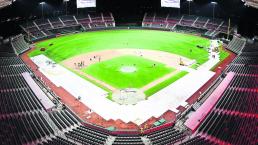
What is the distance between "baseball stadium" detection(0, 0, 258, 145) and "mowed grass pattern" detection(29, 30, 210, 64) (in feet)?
0.99

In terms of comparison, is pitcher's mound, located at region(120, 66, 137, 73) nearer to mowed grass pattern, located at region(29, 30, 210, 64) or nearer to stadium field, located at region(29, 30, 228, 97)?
stadium field, located at region(29, 30, 228, 97)

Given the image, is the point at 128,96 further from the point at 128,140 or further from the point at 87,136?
the point at 87,136

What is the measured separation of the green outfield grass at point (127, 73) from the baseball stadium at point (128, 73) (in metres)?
0.22

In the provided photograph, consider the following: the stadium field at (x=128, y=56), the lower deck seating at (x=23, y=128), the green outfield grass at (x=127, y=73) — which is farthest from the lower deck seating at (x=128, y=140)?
the green outfield grass at (x=127, y=73)

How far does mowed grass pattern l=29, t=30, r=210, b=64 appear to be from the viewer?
238ft

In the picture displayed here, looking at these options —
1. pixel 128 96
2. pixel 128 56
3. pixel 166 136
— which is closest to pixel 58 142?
pixel 166 136

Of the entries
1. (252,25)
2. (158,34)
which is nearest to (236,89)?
(252,25)

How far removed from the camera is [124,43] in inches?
3187

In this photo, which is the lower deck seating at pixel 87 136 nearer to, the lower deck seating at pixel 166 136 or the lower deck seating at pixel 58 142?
the lower deck seating at pixel 58 142

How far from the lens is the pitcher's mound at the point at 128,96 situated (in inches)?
1899

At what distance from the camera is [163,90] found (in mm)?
52062

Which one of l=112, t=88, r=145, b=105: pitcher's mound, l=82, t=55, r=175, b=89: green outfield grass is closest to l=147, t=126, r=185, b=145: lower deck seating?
l=112, t=88, r=145, b=105: pitcher's mound

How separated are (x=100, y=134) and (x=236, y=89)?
913 inches

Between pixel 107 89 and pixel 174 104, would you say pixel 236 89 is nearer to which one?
pixel 174 104
